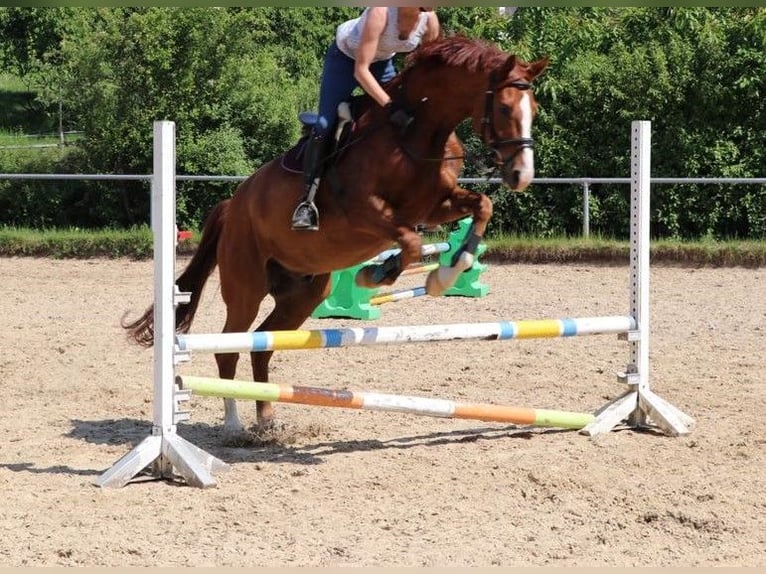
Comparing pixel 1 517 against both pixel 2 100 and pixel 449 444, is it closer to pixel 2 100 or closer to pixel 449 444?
pixel 449 444

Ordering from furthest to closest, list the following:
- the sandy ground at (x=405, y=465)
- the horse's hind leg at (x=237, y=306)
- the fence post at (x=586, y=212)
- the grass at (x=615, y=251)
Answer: the fence post at (x=586, y=212) → the grass at (x=615, y=251) → the horse's hind leg at (x=237, y=306) → the sandy ground at (x=405, y=465)

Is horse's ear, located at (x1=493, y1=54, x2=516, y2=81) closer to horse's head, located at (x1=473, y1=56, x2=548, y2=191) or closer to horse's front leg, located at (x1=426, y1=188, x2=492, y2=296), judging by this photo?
horse's head, located at (x1=473, y1=56, x2=548, y2=191)

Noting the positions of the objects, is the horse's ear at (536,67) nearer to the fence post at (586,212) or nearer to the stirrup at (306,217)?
the stirrup at (306,217)

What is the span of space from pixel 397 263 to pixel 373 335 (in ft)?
1.15

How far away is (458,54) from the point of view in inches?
199

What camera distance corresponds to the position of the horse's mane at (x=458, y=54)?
4961 mm

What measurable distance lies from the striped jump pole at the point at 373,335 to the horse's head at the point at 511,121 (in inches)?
33.2

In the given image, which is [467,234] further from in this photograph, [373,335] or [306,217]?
[306,217]

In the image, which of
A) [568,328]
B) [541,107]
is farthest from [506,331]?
[541,107]

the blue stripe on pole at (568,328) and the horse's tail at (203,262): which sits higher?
the horse's tail at (203,262)

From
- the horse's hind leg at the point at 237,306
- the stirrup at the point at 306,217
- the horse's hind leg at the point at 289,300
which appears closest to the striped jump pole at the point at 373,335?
the stirrup at the point at 306,217

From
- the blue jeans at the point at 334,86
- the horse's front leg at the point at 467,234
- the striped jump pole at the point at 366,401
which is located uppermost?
the blue jeans at the point at 334,86

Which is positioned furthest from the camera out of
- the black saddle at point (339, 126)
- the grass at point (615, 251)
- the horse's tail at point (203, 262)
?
the grass at point (615, 251)

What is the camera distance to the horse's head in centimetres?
467
